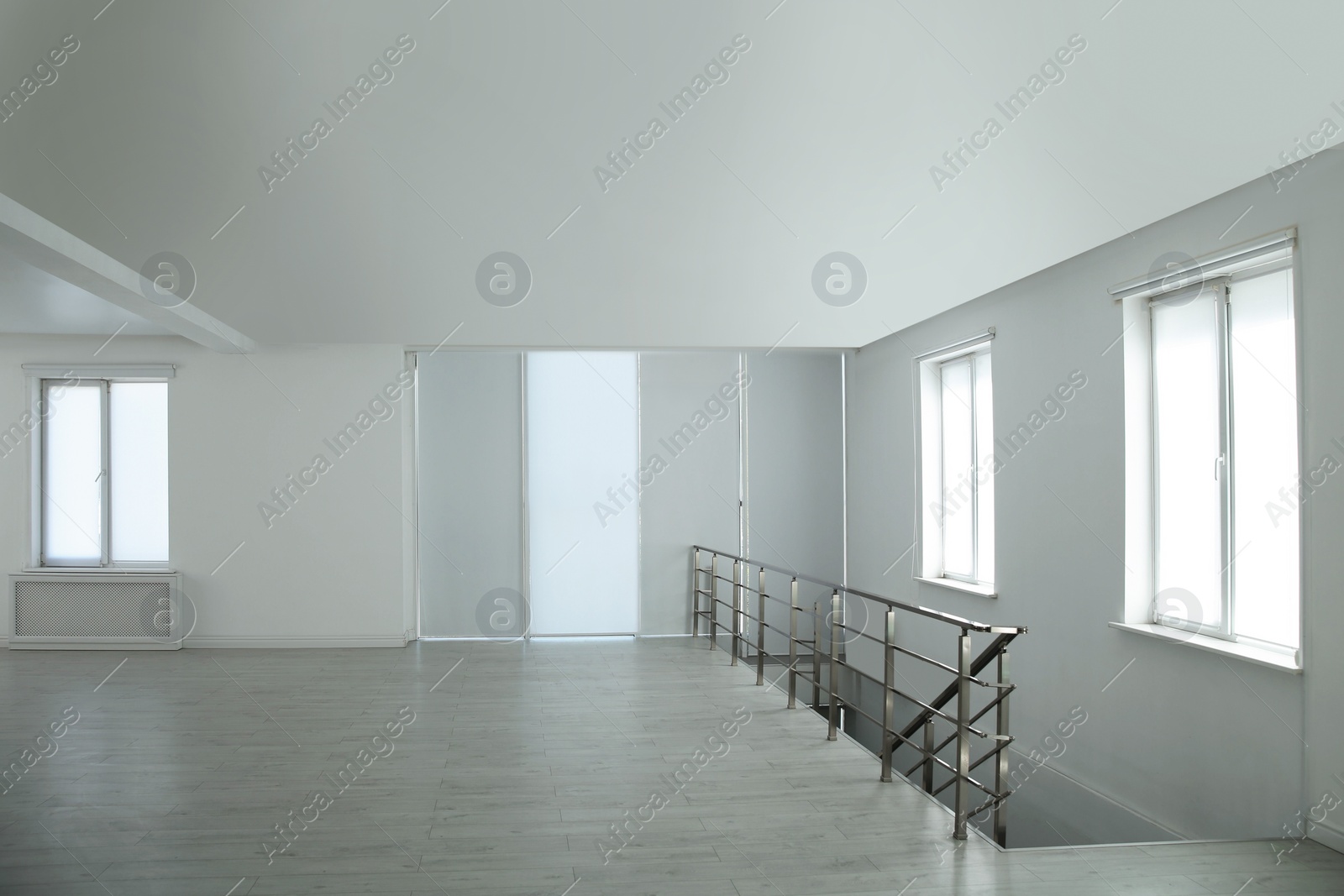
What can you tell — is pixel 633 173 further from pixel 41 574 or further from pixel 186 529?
pixel 41 574

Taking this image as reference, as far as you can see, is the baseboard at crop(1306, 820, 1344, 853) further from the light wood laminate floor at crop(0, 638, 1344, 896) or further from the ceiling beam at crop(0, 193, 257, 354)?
the ceiling beam at crop(0, 193, 257, 354)

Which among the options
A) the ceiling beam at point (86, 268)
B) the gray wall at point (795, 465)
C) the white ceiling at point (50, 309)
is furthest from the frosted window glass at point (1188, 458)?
the white ceiling at point (50, 309)

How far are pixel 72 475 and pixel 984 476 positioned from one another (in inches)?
299

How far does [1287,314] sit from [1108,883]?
2505mm

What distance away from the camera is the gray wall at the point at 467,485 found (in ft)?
26.6

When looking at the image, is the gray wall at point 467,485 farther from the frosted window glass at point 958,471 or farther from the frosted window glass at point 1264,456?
the frosted window glass at point 1264,456

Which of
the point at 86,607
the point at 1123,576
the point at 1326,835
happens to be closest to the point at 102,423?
the point at 86,607

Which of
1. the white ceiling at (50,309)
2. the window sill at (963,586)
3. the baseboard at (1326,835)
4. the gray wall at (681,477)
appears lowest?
the baseboard at (1326,835)

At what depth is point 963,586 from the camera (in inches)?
249

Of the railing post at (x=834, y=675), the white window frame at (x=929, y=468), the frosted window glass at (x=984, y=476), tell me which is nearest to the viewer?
the railing post at (x=834, y=675)

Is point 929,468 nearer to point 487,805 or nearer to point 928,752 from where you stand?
point 928,752

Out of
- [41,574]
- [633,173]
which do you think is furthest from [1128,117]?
[41,574]

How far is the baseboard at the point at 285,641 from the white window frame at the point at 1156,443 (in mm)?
5822

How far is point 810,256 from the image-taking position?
255 inches
